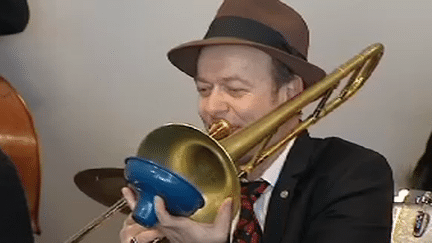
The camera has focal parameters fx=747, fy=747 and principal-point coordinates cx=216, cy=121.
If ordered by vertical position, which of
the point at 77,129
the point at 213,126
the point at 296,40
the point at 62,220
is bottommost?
the point at 62,220

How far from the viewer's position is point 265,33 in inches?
46.8

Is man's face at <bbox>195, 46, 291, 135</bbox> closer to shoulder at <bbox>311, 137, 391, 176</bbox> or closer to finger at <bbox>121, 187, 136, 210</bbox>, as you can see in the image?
shoulder at <bbox>311, 137, 391, 176</bbox>

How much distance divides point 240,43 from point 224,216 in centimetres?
32

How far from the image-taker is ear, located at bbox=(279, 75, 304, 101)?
3.99ft

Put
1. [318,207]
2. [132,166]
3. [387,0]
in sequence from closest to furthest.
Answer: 1. [132,166]
2. [318,207]
3. [387,0]

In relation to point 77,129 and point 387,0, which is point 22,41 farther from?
point 387,0

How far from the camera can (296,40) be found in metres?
1.22

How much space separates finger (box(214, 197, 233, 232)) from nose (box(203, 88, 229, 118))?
25 cm

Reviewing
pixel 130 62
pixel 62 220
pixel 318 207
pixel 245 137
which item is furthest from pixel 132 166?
pixel 62 220

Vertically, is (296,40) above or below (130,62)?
above

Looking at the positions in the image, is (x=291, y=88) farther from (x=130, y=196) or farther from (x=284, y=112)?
(x=130, y=196)

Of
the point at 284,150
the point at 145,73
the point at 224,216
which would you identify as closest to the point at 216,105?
the point at 284,150

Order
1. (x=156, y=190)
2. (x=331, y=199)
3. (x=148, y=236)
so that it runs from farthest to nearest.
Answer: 1. (x=331, y=199)
2. (x=148, y=236)
3. (x=156, y=190)

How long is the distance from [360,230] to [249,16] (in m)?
0.38
